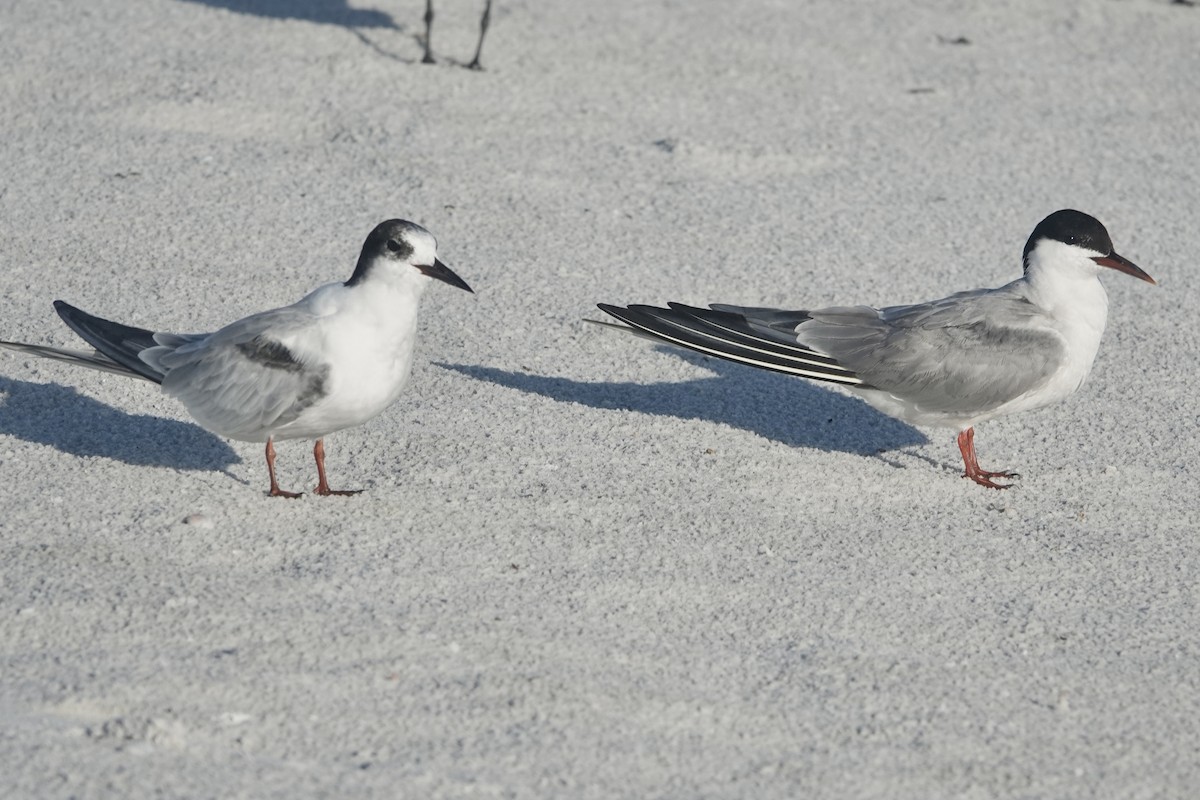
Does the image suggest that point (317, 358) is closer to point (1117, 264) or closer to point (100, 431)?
point (100, 431)

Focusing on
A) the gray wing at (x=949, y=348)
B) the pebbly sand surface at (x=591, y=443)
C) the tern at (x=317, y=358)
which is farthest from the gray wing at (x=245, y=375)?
the gray wing at (x=949, y=348)

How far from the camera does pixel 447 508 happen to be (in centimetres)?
428

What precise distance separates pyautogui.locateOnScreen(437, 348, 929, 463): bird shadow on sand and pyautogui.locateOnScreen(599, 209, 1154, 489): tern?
267mm

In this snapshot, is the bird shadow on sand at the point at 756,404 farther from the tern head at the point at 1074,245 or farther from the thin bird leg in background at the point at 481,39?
the thin bird leg in background at the point at 481,39

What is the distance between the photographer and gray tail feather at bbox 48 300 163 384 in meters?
4.29

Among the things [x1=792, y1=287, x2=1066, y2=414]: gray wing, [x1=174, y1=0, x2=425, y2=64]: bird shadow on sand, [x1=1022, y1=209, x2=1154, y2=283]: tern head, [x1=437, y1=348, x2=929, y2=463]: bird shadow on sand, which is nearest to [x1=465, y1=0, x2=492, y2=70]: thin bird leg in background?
[x1=174, y1=0, x2=425, y2=64]: bird shadow on sand

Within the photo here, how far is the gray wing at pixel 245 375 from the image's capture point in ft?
13.4

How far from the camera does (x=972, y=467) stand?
479cm

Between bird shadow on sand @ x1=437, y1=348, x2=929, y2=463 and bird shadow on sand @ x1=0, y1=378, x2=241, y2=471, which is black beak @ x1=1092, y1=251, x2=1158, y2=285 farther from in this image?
bird shadow on sand @ x1=0, y1=378, x2=241, y2=471

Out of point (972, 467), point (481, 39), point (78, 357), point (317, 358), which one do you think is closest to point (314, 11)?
point (481, 39)

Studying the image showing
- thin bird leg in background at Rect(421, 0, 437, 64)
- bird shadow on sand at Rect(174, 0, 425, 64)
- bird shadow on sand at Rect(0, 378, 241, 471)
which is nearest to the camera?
bird shadow on sand at Rect(0, 378, 241, 471)

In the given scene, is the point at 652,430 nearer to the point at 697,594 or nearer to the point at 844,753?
the point at 697,594

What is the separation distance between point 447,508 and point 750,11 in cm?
517

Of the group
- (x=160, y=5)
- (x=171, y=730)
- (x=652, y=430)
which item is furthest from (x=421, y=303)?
(x=160, y=5)
